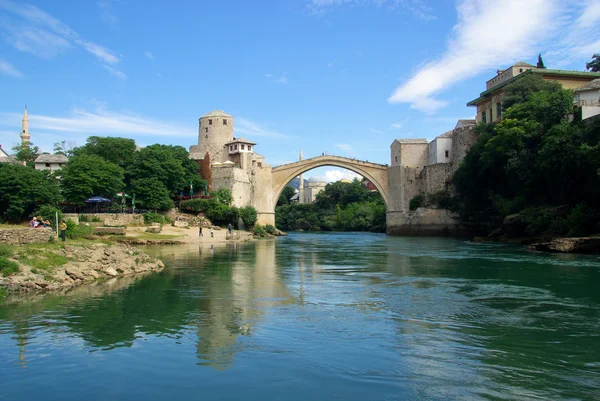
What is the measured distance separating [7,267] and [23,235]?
472 centimetres

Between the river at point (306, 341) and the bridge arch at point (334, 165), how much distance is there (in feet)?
135

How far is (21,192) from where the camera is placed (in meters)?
32.3

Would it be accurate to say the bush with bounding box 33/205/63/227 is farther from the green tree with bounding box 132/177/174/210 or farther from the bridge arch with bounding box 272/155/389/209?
the bridge arch with bounding box 272/155/389/209

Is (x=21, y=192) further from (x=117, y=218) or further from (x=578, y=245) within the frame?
(x=578, y=245)

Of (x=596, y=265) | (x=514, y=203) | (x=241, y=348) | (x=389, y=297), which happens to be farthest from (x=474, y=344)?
(x=514, y=203)

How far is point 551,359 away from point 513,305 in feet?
12.4

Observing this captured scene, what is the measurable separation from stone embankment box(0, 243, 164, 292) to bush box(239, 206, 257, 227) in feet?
94.9

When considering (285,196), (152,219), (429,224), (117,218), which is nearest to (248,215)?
(152,219)

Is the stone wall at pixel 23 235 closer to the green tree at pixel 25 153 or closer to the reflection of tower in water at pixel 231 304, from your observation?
the reflection of tower in water at pixel 231 304

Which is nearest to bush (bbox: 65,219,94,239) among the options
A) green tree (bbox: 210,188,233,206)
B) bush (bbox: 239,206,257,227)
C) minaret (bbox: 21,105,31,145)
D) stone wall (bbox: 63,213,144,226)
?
stone wall (bbox: 63,213,144,226)

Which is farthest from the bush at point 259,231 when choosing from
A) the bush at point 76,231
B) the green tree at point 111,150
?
the bush at point 76,231

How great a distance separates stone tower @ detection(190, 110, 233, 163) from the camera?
53.2 metres

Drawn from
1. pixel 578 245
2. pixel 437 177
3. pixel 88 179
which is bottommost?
pixel 578 245

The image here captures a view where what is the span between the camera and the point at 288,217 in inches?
3056
